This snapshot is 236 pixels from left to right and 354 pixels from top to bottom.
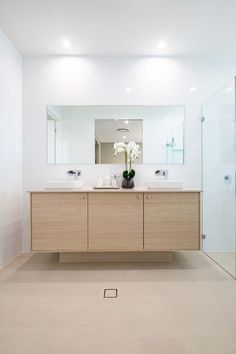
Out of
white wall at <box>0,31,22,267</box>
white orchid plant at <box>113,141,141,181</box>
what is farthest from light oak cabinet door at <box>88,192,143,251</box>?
white wall at <box>0,31,22,267</box>

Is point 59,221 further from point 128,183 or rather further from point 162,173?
point 162,173

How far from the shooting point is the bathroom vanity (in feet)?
8.10

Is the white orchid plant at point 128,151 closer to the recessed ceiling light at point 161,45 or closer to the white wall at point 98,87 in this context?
the white wall at point 98,87

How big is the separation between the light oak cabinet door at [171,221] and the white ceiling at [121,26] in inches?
70.5

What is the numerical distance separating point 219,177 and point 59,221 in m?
1.90

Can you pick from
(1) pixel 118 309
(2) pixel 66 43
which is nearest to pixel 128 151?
(2) pixel 66 43

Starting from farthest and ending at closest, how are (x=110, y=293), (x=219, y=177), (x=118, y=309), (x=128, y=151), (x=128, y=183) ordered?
(x=128, y=151)
(x=128, y=183)
(x=219, y=177)
(x=110, y=293)
(x=118, y=309)

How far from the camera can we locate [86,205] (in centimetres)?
249

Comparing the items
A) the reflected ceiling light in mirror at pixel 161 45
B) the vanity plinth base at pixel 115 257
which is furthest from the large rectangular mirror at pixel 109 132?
the vanity plinth base at pixel 115 257

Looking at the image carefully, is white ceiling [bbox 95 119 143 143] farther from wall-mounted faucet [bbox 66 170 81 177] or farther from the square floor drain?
the square floor drain

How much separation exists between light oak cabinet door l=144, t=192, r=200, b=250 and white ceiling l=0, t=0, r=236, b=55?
1790mm

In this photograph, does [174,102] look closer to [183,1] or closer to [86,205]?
[183,1]

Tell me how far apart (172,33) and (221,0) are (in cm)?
59

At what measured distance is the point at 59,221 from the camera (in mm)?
2473
